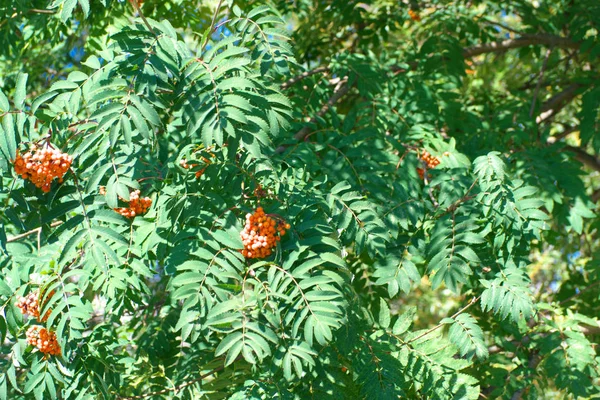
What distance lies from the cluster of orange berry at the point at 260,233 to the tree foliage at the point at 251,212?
34 millimetres

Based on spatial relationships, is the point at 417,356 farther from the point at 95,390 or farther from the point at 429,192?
the point at 95,390

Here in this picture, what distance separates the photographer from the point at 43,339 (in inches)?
96.1

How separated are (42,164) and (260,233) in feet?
2.19

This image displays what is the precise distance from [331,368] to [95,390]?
82 cm

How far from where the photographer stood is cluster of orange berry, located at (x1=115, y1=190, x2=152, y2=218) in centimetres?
253

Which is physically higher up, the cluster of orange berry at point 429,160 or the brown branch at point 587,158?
the cluster of orange berry at point 429,160

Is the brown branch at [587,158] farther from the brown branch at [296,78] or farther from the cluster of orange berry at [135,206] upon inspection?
the cluster of orange berry at [135,206]

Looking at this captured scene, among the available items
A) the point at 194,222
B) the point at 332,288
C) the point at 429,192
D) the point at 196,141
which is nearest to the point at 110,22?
the point at 196,141

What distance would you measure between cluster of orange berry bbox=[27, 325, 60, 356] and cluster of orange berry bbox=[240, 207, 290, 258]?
77cm

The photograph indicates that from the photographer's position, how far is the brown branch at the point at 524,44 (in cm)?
427

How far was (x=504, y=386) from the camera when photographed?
123 inches

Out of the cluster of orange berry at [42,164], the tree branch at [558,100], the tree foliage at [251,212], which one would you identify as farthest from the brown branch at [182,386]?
the tree branch at [558,100]

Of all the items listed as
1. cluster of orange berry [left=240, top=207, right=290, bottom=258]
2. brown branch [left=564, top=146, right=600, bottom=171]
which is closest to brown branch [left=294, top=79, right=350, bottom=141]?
cluster of orange berry [left=240, top=207, right=290, bottom=258]

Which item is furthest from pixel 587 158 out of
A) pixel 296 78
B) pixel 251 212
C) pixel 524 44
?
pixel 251 212
